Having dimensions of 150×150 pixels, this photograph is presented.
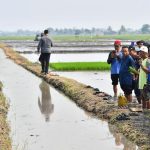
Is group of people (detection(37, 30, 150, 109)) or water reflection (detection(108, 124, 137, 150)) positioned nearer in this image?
water reflection (detection(108, 124, 137, 150))

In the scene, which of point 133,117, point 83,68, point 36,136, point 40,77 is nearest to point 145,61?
point 133,117

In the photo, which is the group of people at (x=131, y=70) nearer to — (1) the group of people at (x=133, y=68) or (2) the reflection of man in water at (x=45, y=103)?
(1) the group of people at (x=133, y=68)

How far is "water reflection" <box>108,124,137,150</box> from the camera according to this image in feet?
21.7

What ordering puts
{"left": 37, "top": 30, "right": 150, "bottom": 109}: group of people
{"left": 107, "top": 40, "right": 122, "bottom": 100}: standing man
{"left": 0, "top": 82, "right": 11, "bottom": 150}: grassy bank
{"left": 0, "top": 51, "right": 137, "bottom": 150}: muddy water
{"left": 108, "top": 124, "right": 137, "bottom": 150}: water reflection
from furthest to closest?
{"left": 107, "top": 40, "right": 122, "bottom": 100}: standing man < {"left": 37, "top": 30, "right": 150, "bottom": 109}: group of people < {"left": 0, "top": 51, "right": 137, "bottom": 150}: muddy water < {"left": 108, "top": 124, "right": 137, "bottom": 150}: water reflection < {"left": 0, "top": 82, "right": 11, "bottom": 150}: grassy bank

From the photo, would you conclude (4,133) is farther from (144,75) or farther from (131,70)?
(131,70)

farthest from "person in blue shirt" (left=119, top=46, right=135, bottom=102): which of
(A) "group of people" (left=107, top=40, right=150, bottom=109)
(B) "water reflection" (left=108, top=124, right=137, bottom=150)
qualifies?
(B) "water reflection" (left=108, top=124, right=137, bottom=150)

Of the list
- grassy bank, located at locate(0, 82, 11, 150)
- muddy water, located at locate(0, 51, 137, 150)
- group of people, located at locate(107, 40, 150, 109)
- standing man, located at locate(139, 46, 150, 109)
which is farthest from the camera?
group of people, located at locate(107, 40, 150, 109)

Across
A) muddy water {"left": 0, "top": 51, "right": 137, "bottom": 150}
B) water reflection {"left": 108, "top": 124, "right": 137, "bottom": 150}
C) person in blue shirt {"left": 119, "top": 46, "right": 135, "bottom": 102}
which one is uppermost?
person in blue shirt {"left": 119, "top": 46, "right": 135, "bottom": 102}

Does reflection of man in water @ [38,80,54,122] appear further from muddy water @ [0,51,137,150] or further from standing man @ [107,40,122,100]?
standing man @ [107,40,122,100]

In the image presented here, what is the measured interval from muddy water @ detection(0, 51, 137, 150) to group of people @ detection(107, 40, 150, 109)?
96 cm

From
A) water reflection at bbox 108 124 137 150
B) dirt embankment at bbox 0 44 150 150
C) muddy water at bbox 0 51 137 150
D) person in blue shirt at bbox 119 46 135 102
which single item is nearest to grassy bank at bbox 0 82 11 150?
muddy water at bbox 0 51 137 150

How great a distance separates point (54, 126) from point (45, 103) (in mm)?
2770

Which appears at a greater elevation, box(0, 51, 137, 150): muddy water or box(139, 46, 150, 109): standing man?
box(139, 46, 150, 109): standing man

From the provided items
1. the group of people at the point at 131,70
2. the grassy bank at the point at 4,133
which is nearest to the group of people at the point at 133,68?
the group of people at the point at 131,70
